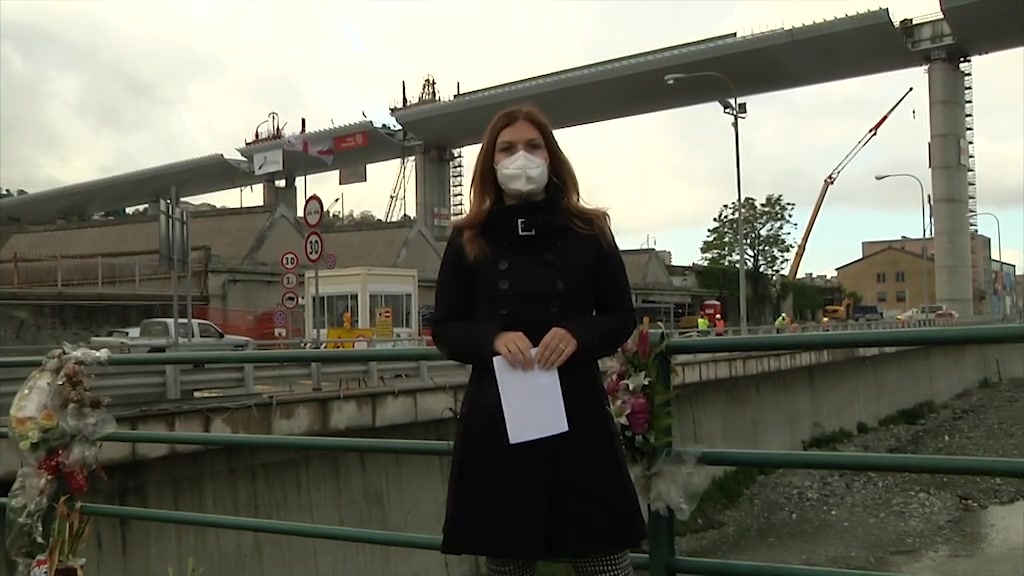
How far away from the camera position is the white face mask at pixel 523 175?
237cm

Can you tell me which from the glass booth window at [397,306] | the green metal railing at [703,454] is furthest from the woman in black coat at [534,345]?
the glass booth window at [397,306]

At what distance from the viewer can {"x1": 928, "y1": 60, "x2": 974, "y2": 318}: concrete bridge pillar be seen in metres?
44.8

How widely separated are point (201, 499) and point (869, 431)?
28585 mm

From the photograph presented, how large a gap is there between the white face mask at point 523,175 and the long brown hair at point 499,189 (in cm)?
6

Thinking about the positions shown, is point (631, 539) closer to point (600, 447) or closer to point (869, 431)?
point (600, 447)

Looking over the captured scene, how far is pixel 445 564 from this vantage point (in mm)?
12492

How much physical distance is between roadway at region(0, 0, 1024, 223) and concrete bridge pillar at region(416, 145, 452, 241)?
40.3 inches

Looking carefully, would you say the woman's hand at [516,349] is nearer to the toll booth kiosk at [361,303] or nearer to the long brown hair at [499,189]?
the long brown hair at [499,189]

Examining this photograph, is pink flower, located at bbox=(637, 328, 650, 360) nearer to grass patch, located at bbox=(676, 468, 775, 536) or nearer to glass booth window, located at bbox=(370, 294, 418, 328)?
grass patch, located at bbox=(676, 468, 775, 536)

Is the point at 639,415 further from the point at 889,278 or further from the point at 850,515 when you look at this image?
the point at 889,278

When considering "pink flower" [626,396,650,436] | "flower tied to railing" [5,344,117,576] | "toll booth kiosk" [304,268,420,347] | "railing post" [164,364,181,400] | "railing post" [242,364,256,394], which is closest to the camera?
"pink flower" [626,396,650,436]

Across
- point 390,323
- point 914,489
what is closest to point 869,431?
point 914,489

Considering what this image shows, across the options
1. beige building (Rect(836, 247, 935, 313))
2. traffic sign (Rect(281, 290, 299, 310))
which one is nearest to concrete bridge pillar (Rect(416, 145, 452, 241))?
traffic sign (Rect(281, 290, 299, 310))

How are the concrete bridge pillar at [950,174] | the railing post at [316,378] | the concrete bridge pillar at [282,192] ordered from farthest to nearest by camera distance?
the concrete bridge pillar at [282,192], the concrete bridge pillar at [950,174], the railing post at [316,378]
